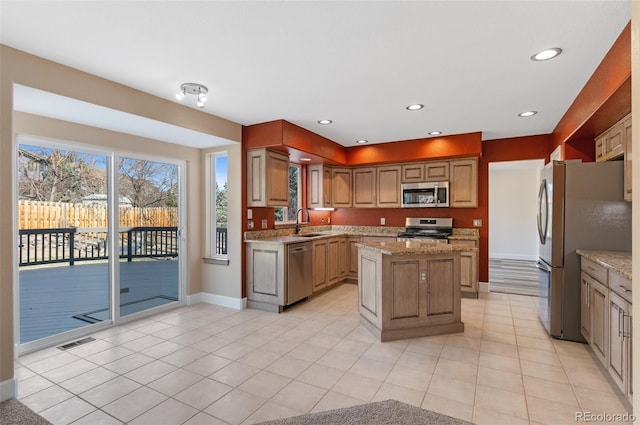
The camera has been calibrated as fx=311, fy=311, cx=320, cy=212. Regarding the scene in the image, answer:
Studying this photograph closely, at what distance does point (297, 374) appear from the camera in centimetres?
255

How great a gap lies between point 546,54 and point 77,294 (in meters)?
5.09

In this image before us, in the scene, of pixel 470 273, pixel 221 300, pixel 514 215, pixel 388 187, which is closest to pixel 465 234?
pixel 470 273

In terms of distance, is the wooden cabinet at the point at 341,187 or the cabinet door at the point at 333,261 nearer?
the cabinet door at the point at 333,261

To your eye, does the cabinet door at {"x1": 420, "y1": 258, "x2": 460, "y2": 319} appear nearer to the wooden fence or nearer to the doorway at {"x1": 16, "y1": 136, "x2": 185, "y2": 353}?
the doorway at {"x1": 16, "y1": 136, "x2": 185, "y2": 353}

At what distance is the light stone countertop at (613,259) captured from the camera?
2.13m

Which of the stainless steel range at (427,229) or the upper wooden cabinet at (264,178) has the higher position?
the upper wooden cabinet at (264,178)

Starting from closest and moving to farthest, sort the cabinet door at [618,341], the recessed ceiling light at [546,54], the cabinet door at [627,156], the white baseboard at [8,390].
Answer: the cabinet door at [618,341]
the white baseboard at [8,390]
the recessed ceiling light at [546,54]
the cabinet door at [627,156]

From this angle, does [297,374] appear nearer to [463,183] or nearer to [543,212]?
[543,212]

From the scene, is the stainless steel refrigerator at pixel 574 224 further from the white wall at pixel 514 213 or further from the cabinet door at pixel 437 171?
the white wall at pixel 514 213

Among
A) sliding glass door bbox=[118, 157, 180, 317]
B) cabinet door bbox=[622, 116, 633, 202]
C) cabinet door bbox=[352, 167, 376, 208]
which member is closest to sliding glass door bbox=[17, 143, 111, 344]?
sliding glass door bbox=[118, 157, 180, 317]

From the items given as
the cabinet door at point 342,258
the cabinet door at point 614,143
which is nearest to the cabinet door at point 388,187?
the cabinet door at point 342,258

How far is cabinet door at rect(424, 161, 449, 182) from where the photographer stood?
525 centimetres

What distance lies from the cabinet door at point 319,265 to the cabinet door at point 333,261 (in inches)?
3.9

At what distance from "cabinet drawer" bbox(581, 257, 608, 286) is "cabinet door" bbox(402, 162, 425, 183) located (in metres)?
2.81
